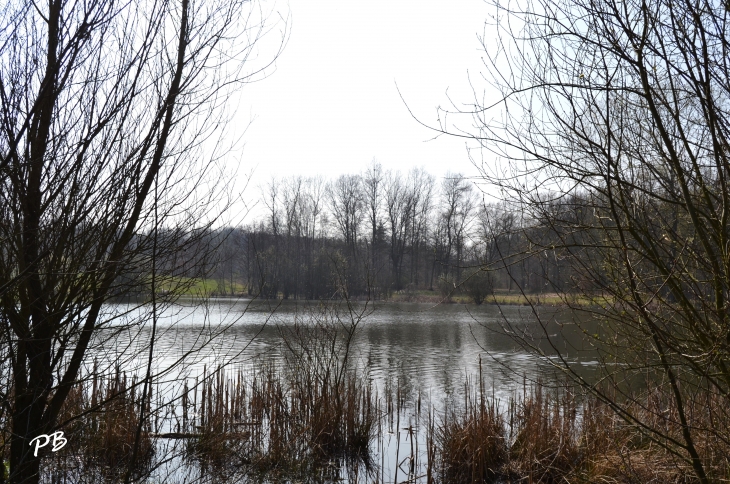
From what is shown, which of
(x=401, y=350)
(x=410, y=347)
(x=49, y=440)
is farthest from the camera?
(x=410, y=347)

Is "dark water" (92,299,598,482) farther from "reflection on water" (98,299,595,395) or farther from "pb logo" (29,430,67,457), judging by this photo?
"pb logo" (29,430,67,457)

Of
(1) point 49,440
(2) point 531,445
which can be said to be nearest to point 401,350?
(2) point 531,445

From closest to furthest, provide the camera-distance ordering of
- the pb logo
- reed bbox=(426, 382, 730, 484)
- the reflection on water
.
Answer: the pb logo, reed bbox=(426, 382, 730, 484), the reflection on water

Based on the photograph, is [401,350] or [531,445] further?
[401,350]

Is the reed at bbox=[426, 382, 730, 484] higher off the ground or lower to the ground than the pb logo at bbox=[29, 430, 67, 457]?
lower

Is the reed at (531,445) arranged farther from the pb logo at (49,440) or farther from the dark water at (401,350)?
the pb logo at (49,440)

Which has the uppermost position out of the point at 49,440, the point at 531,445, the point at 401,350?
the point at 49,440

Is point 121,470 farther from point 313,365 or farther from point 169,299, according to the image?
point 169,299

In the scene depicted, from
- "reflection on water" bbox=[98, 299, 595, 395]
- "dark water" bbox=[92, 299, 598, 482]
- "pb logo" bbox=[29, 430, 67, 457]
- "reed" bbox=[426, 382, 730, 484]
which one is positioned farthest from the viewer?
"reflection on water" bbox=[98, 299, 595, 395]

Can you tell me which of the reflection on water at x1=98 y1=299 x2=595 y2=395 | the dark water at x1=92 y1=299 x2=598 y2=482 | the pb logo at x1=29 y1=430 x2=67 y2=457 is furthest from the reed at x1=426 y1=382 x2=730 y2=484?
the pb logo at x1=29 y1=430 x2=67 y2=457

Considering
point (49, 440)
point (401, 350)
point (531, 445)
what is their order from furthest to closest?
point (401, 350)
point (531, 445)
point (49, 440)

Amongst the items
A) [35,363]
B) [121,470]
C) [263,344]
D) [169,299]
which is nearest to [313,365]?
[121,470]

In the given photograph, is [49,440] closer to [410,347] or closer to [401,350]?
[401,350]

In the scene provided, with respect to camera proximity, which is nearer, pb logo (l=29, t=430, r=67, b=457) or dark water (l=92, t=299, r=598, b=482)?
pb logo (l=29, t=430, r=67, b=457)
